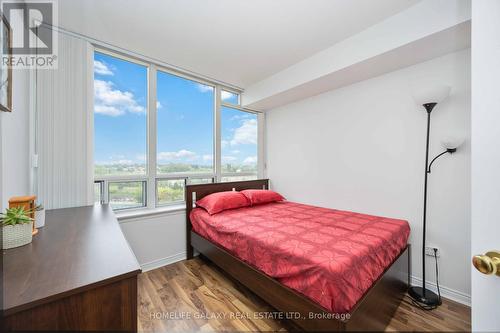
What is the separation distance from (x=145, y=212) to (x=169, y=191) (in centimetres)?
44

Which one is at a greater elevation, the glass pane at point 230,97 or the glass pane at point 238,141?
the glass pane at point 230,97

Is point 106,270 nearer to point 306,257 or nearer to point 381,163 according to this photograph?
point 306,257

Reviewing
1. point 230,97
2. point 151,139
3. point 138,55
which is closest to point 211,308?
point 151,139

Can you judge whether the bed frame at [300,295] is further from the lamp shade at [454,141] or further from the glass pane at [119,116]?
the glass pane at [119,116]

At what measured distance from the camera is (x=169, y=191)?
269cm

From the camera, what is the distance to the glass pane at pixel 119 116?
2.17 meters

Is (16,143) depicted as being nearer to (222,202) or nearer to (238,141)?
(222,202)

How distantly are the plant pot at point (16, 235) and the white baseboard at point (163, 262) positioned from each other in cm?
149

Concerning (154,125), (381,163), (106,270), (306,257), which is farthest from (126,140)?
(381,163)

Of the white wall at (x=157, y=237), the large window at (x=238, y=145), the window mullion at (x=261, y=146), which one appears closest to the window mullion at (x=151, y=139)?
the white wall at (x=157, y=237)

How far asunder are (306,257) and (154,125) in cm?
235

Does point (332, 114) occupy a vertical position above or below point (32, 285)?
above

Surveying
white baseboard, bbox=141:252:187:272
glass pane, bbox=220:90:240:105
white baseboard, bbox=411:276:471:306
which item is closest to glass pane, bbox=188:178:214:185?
white baseboard, bbox=141:252:187:272

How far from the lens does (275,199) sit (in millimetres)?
2977
